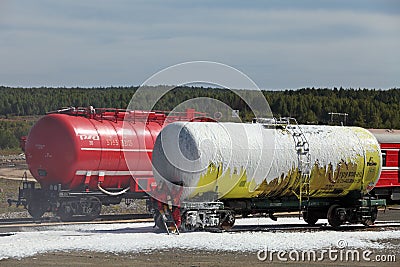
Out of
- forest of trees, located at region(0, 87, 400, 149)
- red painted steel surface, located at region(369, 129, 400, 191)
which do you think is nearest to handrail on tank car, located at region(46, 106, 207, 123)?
red painted steel surface, located at region(369, 129, 400, 191)

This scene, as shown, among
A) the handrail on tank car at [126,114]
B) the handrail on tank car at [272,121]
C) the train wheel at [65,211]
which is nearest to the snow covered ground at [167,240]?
the train wheel at [65,211]

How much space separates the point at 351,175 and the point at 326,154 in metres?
1.47

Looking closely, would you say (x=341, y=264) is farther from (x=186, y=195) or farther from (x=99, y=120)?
(x=99, y=120)

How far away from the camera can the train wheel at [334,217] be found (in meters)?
26.7

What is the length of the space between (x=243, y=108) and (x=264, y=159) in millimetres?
26790

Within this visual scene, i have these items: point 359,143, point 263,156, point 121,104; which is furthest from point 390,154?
point 121,104

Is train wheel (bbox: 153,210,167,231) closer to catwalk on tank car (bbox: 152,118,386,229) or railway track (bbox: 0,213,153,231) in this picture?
catwalk on tank car (bbox: 152,118,386,229)

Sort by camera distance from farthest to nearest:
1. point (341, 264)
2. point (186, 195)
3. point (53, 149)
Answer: point (53, 149), point (186, 195), point (341, 264)

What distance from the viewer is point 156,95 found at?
23797 mm

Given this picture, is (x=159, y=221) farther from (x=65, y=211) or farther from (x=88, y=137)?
(x=65, y=211)

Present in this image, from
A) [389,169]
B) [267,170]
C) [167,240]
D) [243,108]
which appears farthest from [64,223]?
[243,108]

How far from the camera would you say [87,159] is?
27.8 metres

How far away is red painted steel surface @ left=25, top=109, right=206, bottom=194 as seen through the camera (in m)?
27.5

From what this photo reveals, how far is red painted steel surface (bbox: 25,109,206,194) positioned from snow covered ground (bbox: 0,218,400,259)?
11.6 feet
